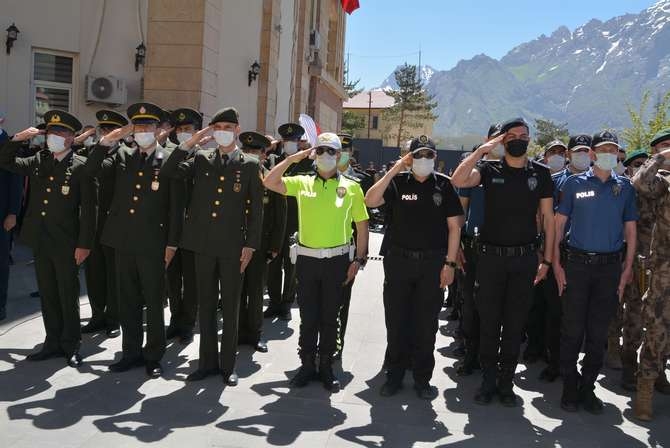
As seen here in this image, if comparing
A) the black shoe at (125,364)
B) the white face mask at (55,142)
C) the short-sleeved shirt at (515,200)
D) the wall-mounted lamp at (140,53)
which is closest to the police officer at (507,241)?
the short-sleeved shirt at (515,200)

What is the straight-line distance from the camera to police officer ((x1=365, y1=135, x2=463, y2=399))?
4902mm

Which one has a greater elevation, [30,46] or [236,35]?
[236,35]

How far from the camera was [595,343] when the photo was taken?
4922 mm

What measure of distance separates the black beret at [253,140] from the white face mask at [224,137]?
4.22 ft

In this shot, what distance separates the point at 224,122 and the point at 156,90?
23.6 feet

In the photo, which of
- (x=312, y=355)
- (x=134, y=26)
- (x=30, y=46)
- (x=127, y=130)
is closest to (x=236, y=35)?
(x=134, y=26)

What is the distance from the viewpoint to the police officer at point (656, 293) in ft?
15.8

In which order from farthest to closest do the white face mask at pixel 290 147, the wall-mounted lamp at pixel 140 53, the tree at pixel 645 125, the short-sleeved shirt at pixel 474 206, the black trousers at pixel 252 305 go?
the tree at pixel 645 125 → the wall-mounted lamp at pixel 140 53 → the white face mask at pixel 290 147 → the black trousers at pixel 252 305 → the short-sleeved shirt at pixel 474 206

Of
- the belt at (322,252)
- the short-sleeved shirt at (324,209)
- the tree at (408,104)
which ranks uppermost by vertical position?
the tree at (408,104)

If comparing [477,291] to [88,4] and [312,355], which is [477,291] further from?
[88,4]

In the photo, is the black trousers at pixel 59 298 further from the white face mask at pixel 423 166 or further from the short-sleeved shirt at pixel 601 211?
the short-sleeved shirt at pixel 601 211

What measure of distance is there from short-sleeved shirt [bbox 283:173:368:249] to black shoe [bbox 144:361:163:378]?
159 centimetres

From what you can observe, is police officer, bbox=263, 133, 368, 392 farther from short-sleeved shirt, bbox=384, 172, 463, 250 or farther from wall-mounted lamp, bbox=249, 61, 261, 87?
wall-mounted lamp, bbox=249, 61, 261, 87

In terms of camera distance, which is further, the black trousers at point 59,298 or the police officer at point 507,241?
the black trousers at point 59,298
